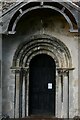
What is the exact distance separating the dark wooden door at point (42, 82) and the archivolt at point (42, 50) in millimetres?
443

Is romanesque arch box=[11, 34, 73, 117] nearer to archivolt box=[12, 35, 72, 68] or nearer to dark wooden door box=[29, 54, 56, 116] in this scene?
archivolt box=[12, 35, 72, 68]

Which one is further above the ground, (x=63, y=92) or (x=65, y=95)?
(x=63, y=92)

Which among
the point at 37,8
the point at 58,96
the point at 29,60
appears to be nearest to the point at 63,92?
the point at 58,96

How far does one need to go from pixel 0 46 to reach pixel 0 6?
141 centimetres

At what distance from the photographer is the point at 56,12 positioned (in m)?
13.0

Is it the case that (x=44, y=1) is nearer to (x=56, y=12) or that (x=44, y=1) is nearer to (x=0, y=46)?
(x=56, y=12)

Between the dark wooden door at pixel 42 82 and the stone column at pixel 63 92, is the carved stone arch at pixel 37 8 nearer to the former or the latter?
the stone column at pixel 63 92

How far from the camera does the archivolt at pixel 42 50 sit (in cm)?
1371

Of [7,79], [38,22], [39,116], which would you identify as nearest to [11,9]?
[38,22]

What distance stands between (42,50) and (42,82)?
4.12 ft

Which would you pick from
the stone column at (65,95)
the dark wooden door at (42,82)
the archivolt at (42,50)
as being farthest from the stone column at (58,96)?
the archivolt at (42,50)

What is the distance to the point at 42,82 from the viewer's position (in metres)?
14.5

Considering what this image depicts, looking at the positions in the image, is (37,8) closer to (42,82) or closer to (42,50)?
(42,50)

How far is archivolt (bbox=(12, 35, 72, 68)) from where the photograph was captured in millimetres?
13711
